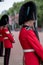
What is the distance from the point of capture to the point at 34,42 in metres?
3.88

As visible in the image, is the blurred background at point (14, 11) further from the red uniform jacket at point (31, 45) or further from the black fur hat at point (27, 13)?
the red uniform jacket at point (31, 45)

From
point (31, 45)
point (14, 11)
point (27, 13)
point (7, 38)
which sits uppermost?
point (27, 13)

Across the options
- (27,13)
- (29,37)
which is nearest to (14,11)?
(27,13)

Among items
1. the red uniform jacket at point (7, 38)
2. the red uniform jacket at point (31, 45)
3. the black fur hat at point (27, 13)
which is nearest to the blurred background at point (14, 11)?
the red uniform jacket at point (7, 38)

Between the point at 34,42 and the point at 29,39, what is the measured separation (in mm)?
79

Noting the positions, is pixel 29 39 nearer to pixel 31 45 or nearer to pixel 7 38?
pixel 31 45

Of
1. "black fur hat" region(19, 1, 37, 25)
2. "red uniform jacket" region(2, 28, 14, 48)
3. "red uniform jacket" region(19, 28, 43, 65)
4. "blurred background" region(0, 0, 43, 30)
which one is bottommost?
"blurred background" region(0, 0, 43, 30)

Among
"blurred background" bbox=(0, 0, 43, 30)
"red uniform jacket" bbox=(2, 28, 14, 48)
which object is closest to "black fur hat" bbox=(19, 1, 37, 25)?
"red uniform jacket" bbox=(2, 28, 14, 48)

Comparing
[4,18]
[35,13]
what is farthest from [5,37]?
[35,13]

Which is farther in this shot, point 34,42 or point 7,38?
point 7,38

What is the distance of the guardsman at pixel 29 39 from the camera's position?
12.7 feet

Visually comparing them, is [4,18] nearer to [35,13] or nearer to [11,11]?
[35,13]

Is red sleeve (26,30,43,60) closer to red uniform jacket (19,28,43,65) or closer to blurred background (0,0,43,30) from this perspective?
red uniform jacket (19,28,43,65)

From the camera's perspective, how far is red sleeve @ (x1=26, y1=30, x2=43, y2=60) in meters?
3.85
